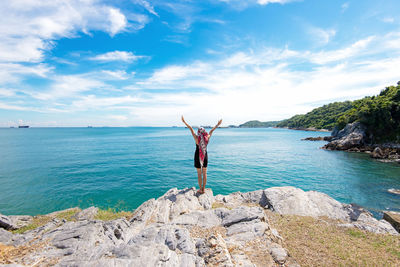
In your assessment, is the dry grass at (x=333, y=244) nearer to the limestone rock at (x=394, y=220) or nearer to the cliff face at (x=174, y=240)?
the cliff face at (x=174, y=240)

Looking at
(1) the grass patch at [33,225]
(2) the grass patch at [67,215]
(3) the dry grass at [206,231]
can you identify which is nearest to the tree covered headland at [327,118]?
(3) the dry grass at [206,231]

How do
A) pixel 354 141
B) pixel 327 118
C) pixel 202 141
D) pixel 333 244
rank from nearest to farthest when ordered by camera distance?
pixel 333 244 → pixel 202 141 → pixel 354 141 → pixel 327 118

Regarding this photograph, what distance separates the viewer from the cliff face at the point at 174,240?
5.00 metres

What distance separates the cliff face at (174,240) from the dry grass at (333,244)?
26.1 inches

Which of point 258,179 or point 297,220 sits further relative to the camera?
point 258,179

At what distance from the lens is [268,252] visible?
5727 mm

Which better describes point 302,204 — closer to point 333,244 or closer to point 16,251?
point 333,244

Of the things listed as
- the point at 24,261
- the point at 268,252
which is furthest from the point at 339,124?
the point at 24,261

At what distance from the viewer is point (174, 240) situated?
593cm

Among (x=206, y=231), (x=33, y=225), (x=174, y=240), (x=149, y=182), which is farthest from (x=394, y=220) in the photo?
(x=33, y=225)

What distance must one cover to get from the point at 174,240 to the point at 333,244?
620 cm

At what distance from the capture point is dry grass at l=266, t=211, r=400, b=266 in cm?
570

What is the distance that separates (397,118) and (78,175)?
77.2 metres

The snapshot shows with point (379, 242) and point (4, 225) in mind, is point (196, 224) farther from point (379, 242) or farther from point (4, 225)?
point (4, 225)
